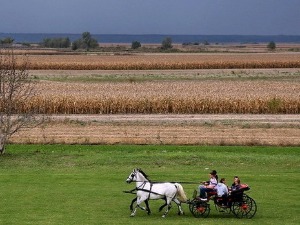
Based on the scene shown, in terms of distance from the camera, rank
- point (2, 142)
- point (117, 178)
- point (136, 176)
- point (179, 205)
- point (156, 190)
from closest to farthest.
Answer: point (156, 190)
point (136, 176)
point (179, 205)
point (117, 178)
point (2, 142)

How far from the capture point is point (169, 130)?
4756 cm

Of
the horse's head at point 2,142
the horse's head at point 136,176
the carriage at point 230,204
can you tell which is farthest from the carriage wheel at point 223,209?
the horse's head at point 2,142

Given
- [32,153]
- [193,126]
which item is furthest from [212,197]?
[193,126]

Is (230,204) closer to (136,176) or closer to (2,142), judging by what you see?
(136,176)

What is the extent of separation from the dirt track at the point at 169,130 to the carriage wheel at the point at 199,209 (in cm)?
1887

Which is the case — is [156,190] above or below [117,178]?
above

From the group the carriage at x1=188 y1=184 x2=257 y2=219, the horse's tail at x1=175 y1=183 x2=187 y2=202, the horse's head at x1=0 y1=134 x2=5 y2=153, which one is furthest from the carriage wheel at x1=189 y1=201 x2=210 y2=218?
the horse's head at x1=0 y1=134 x2=5 y2=153

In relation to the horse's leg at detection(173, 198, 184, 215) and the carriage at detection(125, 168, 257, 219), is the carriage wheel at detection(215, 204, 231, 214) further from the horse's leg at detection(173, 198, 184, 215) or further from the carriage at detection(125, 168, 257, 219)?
the horse's leg at detection(173, 198, 184, 215)

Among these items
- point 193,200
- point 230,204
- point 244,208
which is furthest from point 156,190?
point 244,208

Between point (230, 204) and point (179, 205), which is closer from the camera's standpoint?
point (230, 204)

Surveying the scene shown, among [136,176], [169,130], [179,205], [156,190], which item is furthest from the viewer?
[169,130]

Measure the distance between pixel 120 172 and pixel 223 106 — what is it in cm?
2659

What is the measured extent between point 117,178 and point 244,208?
8.57 m

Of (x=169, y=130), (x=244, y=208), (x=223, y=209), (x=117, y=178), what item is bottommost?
(x=169, y=130)
